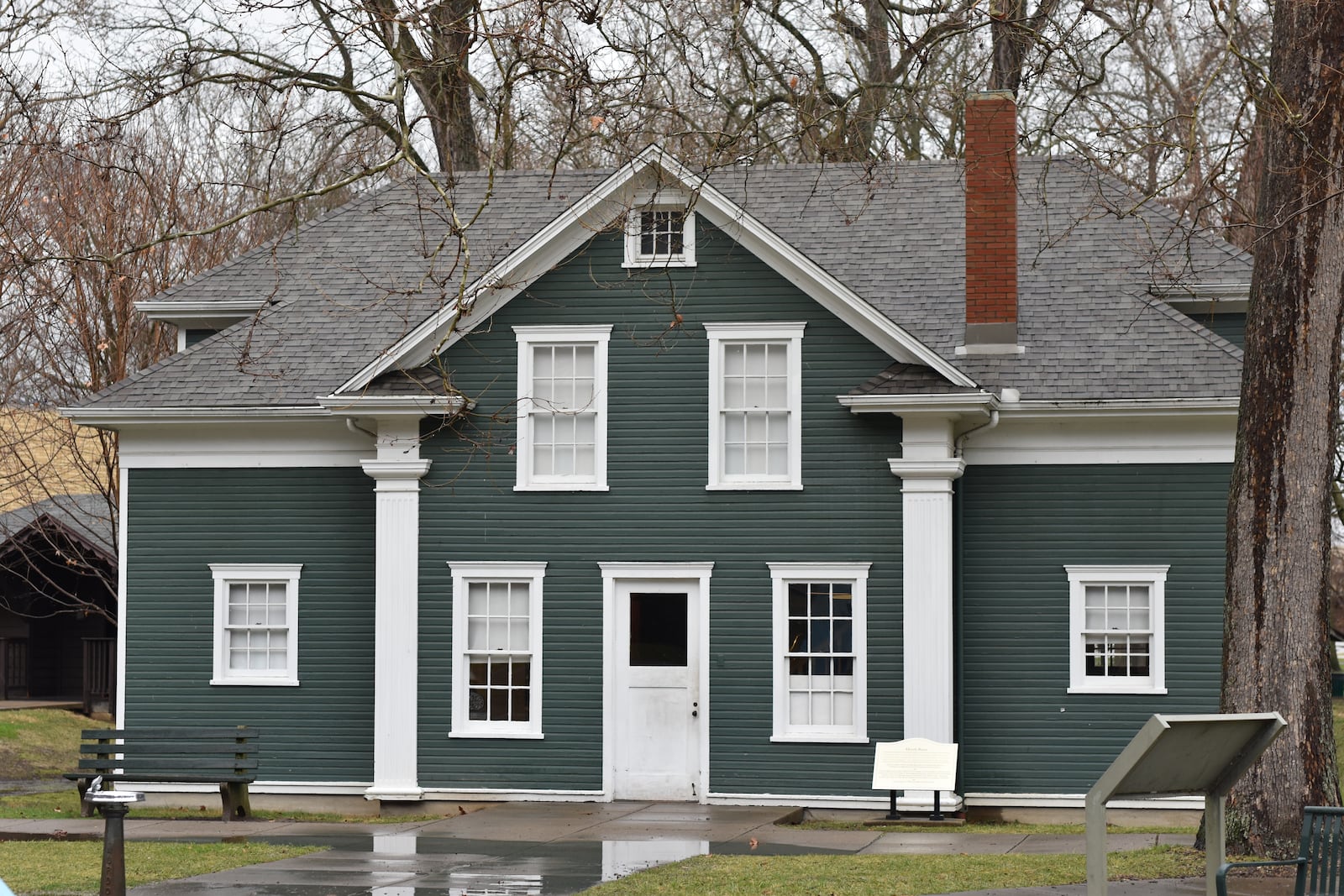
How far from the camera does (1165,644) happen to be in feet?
65.6

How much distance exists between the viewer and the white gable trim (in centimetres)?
1942

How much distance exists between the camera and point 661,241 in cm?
2039

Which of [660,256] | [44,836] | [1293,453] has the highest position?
[660,256]

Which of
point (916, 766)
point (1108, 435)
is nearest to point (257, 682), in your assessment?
point (916, 766)

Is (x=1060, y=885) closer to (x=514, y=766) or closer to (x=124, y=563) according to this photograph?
(x=514, y=766)

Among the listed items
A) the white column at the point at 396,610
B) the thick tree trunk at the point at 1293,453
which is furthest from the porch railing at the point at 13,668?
the thick tree trunk at the point at 1293,453

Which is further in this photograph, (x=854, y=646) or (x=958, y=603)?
(x=958, y=603)

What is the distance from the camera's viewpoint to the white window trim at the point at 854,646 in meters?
19.8

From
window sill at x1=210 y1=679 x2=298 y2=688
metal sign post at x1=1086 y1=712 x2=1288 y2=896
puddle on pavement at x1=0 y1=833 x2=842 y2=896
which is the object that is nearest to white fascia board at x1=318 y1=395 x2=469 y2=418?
window sill at x1=210 y1=679 x2=298 y2=688

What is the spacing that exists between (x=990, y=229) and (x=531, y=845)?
9.11 metres

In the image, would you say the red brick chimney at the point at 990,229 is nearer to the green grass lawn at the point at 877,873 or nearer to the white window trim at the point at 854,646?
the white window trim at the point at 854,646

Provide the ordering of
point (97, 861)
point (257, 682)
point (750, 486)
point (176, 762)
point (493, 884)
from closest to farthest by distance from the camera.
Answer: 1. point (493, 884)
2. point (97, 861)
3. point (176, 762)
4. point (750, 486)
5. point (257, 682)

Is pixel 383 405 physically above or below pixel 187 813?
above

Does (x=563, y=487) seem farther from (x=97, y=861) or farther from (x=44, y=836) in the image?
(x=97, y=861)
